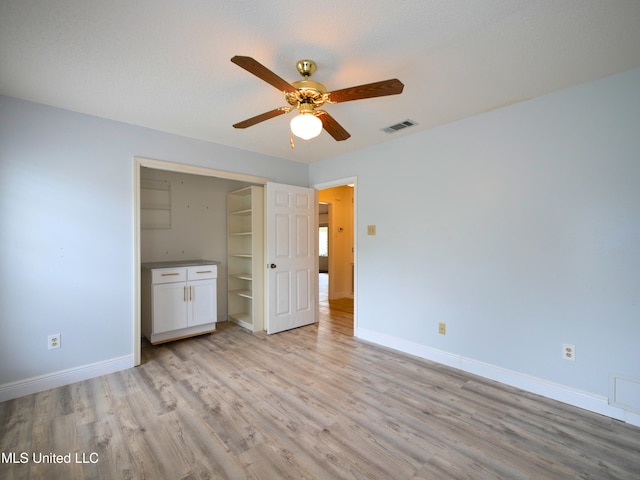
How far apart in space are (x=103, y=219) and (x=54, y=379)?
4.80ft

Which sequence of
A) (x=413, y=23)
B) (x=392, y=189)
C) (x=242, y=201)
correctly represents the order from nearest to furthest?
(x=413, y=23) < (x=392, y=189) < (x=242, y=201)

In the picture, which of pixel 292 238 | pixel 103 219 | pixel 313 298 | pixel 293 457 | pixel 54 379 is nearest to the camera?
pixel 293 457

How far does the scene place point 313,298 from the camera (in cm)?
428

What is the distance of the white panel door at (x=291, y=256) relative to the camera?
3770 millimetres

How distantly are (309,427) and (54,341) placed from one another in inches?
93.4

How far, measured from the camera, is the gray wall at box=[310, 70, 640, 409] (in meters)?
2.01

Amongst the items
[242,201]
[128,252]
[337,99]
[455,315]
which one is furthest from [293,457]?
[242,201]

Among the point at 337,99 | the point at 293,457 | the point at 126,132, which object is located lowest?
the point at 293,457

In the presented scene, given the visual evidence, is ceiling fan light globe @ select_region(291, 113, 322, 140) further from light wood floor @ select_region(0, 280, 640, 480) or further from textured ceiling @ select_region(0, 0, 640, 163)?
light wood floor @ select_region(0, 280, 640, 480)

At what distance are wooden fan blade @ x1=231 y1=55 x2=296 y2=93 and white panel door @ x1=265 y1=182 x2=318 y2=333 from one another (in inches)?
84.2

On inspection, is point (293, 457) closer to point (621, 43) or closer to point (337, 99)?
point (337, 99)

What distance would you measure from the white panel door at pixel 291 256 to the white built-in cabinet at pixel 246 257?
296mm

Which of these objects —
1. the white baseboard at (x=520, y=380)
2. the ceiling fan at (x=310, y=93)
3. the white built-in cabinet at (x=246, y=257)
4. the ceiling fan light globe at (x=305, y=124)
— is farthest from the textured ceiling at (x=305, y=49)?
the white baseboard at (x=520, y=380)

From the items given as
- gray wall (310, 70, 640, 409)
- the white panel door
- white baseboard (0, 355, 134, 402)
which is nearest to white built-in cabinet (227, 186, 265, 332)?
the white panel door
